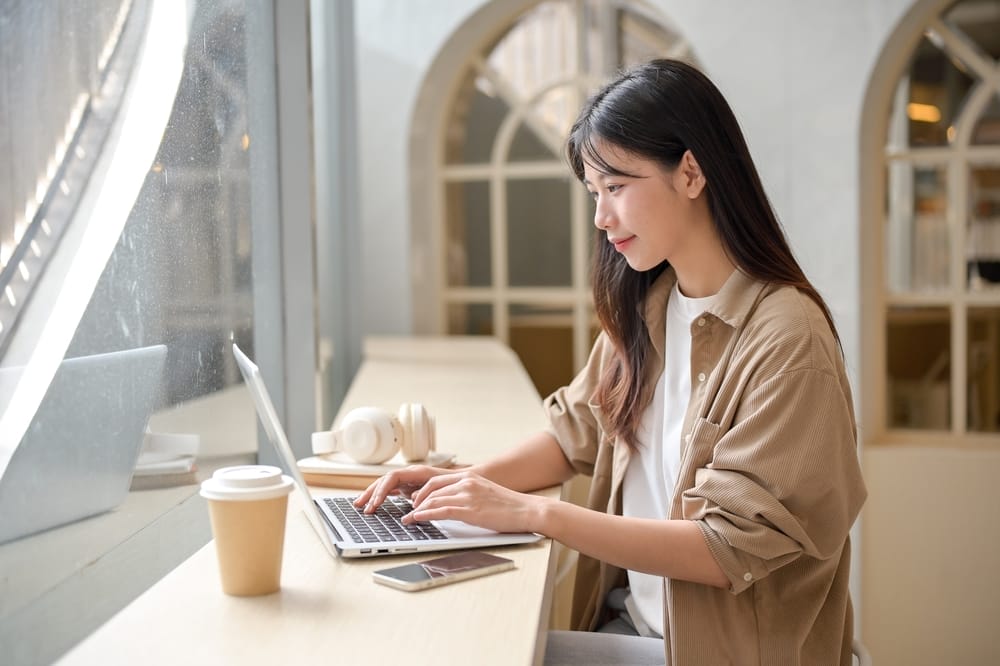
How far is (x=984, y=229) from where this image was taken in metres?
3.27

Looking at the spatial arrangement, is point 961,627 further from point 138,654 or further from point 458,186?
point 138,654

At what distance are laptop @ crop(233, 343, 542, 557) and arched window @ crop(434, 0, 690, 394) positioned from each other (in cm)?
253

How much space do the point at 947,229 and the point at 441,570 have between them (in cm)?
282

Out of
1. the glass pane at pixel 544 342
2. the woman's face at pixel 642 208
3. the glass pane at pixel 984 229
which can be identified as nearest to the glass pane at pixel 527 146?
the glass pane at pixel 544 342

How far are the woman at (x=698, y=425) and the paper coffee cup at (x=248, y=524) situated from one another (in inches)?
8.3

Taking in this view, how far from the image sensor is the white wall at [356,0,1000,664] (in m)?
3.15

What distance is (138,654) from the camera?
84 cm

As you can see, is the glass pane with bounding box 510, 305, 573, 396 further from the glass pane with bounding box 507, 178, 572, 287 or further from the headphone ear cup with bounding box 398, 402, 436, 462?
the headphone ear cup with bounding box 398, 402, 436, 462

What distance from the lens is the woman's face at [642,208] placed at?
4.08 feet

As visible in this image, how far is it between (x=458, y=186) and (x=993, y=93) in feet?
6.19

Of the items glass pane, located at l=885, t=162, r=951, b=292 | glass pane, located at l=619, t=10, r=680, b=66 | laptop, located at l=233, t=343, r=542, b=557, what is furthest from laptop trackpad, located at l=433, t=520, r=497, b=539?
glass pane, located at l=619, t=10, r=680, b=66

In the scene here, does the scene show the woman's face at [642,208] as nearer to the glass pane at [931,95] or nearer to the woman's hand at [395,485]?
the woman's hand at [395,485]

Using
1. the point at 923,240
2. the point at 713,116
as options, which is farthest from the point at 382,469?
the point at 923,240

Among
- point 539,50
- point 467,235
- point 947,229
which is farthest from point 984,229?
point 467,235
